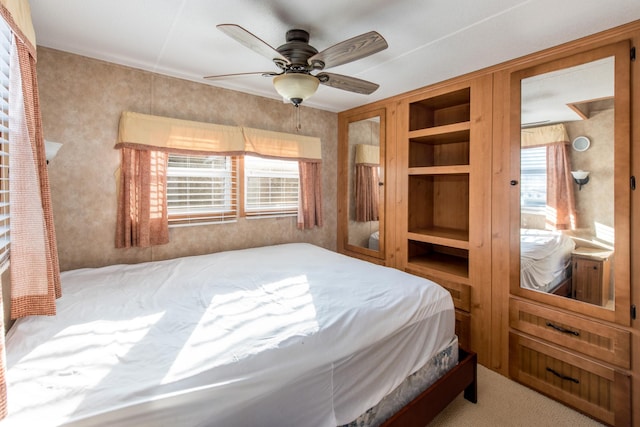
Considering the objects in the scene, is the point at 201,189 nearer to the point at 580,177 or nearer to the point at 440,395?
the point at 440,395

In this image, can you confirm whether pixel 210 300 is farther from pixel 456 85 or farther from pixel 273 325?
pixel 456 85

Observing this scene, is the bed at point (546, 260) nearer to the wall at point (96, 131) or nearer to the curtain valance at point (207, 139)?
the curtain valance at point (207, 139)

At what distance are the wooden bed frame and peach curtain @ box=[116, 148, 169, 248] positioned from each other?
2.27 meters

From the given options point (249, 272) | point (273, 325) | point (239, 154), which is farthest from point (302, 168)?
point (273, 325)

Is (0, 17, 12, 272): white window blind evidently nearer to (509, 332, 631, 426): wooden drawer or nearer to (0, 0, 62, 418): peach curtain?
(0, 0, 62, 418): peach curtain

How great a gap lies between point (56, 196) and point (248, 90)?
6.19ft

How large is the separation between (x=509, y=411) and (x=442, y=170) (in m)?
1.90

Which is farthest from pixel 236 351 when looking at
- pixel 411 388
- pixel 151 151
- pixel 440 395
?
pixel 151 151

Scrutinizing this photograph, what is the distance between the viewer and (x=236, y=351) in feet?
3.88

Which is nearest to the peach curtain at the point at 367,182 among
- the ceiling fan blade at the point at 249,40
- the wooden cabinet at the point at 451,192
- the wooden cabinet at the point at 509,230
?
the wooden cabinet at the point at 509,230

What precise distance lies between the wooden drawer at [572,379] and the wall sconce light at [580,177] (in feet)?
3.74

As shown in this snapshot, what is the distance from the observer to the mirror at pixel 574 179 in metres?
1.79

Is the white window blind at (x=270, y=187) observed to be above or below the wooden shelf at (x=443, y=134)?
below

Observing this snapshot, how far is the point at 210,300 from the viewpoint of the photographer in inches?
67.1
